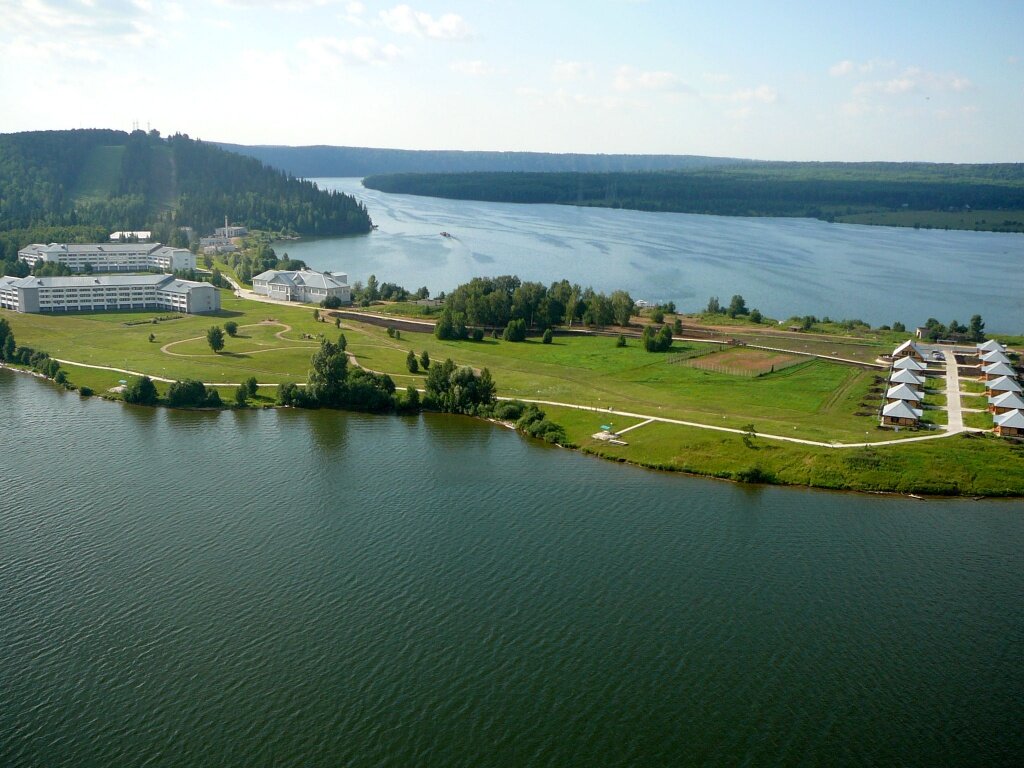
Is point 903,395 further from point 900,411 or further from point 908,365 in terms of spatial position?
point 908,365

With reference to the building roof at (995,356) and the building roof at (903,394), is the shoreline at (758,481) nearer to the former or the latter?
the building roof at (903,394)

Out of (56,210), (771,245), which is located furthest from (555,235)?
(56,210)

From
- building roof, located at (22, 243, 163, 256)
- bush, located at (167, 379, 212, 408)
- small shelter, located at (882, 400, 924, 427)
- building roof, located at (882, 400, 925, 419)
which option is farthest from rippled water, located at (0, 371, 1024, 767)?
building roof, located at (22, 243, 163, 256)

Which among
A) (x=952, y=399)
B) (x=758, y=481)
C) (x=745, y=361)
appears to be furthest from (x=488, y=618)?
(x=745, y=361)

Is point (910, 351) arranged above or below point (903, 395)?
above

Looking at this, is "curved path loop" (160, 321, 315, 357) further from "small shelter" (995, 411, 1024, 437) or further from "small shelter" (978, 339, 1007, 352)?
"small shelter" (978, 339, 1007, 352)

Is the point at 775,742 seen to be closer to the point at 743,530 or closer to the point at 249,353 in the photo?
the point at 743,530
